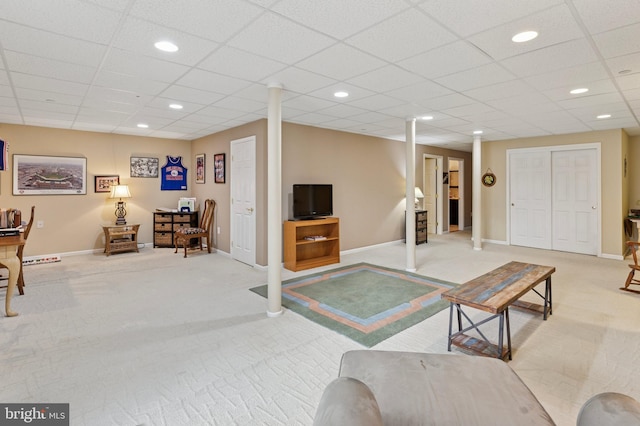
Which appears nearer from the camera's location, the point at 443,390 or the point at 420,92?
the point at 443,390

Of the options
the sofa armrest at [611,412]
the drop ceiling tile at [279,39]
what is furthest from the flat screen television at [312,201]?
the sofa armrest at [611,412]

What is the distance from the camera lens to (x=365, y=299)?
3893 millimetres

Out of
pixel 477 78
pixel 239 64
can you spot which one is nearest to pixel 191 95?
pixel 239 64

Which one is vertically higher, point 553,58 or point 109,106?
point 109,106

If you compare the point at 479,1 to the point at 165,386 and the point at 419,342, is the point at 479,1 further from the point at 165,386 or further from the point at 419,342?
the point at 165,386

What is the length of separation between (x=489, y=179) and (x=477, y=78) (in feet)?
17.2

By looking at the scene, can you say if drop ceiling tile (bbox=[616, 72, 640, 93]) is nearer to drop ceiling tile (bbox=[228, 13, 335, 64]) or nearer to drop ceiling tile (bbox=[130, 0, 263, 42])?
drop ceiling tile (bbox=[228, 13, 335, 64])

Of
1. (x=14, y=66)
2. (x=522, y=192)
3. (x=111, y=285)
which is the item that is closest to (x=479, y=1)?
(x=14, y=66)

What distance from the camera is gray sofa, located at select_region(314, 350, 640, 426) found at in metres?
1.08

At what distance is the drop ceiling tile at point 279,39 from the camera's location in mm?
2248

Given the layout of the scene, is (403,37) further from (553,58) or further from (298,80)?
(553,58)

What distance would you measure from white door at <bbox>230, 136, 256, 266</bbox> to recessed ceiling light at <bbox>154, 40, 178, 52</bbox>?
2721 millimetres

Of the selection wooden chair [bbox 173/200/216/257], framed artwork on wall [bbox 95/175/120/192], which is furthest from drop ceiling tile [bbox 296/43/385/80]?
framed artwork on wall [bbox 95/175/120/192]

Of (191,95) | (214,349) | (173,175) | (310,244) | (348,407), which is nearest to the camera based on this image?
(348,407)
